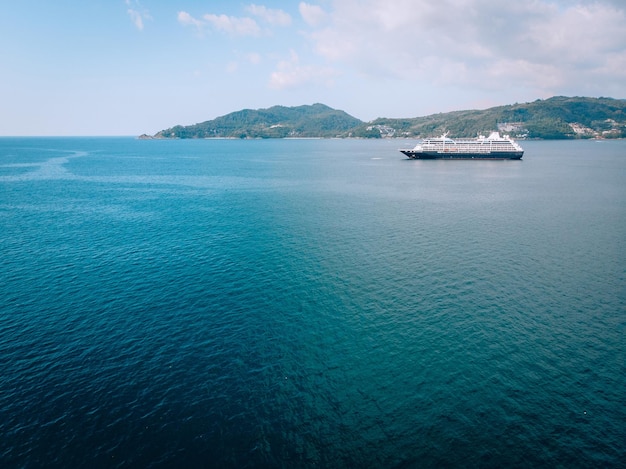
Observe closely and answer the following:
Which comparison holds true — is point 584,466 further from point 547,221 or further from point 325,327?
point 547,221

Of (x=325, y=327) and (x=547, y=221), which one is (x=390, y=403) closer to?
(x=325, y=327)

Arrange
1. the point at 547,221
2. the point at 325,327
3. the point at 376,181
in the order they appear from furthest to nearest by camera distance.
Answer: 1. the point at 376,181
2. the point at 547,221
3. the point at 325,327

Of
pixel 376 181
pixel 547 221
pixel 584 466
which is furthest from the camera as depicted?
pixel 376 181

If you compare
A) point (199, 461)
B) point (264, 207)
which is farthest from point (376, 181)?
point (199, 461)

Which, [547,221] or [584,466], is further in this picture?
[547,221]

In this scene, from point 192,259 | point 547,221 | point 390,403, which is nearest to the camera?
point 390,403

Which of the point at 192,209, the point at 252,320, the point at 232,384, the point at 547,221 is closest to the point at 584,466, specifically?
the point at 232,384
